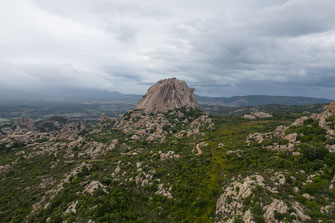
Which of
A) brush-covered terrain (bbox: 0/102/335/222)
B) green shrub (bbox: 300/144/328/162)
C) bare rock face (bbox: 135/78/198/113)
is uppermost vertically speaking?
bare rock face (bbox: 135/78/198/113)

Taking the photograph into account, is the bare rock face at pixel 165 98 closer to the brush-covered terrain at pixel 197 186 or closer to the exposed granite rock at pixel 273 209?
the brush-covered terrain at pixel 197 186

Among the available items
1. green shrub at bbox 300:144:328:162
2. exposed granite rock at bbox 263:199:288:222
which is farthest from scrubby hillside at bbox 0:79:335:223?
exposed granite rock at bbox 263:199:288:222

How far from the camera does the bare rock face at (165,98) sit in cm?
17712

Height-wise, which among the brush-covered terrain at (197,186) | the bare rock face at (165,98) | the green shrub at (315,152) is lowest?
the brush-covered terrain at (197,186)

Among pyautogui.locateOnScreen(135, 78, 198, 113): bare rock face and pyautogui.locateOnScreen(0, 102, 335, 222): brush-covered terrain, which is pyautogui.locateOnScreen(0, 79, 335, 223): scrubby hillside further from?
pyautogui.locateOnScreen(135, 78, 198, 113): bare rock face

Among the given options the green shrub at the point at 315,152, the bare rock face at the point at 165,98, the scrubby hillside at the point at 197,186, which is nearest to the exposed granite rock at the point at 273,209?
the scrubby hillside at the point at 197,186

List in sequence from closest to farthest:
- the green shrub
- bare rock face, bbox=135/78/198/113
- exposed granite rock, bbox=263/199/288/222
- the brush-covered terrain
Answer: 1. exposed granite rock, bbox=263/199/288/222
2. the brush-covered terrain
3. the green shrub
4. bare rock face, bbox=135/78/198/113

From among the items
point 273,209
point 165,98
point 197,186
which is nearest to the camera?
point 273,209

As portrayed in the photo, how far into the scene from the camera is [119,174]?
57812 millimetres

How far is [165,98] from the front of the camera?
184250mm

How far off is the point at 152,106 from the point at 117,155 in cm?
10007

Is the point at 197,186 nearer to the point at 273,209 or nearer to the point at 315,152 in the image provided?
the point at 273,209

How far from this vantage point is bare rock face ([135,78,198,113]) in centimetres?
17712

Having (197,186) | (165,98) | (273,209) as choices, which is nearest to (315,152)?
(273,209)
